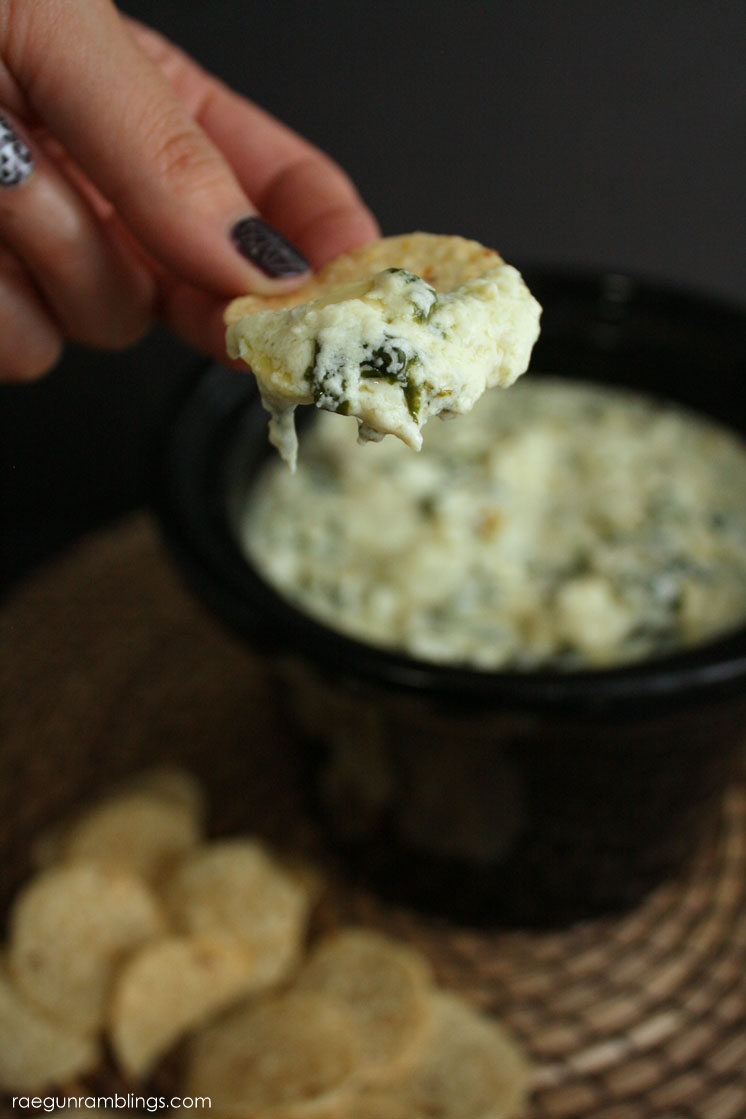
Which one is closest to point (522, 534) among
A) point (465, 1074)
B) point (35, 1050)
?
point (465, 1074)

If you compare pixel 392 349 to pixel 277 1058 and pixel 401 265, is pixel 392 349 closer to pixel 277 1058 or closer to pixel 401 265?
pixel 401 265

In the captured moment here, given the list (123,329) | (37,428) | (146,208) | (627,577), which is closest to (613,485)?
(627,577)

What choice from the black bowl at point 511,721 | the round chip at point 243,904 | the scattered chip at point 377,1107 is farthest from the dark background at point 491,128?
the scattered chip at point 377,1107

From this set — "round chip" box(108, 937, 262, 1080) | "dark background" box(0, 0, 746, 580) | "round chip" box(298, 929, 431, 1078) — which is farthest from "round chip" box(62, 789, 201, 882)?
"dark background" box(0, 0, 746, 580)

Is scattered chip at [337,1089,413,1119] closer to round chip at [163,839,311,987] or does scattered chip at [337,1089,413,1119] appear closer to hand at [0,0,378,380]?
round chip at [163,839,311,987]

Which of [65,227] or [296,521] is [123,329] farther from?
[296,521]

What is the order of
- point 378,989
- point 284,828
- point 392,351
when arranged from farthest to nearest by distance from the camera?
point 284,828 → point 378,989 → point 392,351
